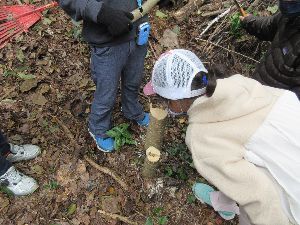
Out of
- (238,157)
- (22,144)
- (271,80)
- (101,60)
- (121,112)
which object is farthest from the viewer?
(121,112)

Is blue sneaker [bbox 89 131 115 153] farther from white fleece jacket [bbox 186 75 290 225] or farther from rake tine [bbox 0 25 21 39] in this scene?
rake tine [bbox 0 25 21 39]

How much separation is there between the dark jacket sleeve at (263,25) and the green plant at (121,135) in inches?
62.1

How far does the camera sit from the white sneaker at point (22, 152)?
3434mm

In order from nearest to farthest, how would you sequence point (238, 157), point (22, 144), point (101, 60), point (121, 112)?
point (238, 157) < point (101, 60) < point (22, 144) < point (121, 112)

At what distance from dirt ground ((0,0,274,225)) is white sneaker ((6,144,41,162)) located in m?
0.08

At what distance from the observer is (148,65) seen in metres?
4.46

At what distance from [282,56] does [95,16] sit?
158 centimetres

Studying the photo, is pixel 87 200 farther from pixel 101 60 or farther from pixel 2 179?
pixel 101 60

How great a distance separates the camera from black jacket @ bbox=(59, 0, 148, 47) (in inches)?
103

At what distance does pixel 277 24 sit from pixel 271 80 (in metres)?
0.52

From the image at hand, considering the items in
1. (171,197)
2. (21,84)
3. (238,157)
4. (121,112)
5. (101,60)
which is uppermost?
(101,60)

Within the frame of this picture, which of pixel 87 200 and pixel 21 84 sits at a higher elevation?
pixel 21 84

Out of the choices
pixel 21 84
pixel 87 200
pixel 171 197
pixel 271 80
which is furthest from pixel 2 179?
pixel 271 80

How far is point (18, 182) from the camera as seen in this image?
3.26m
